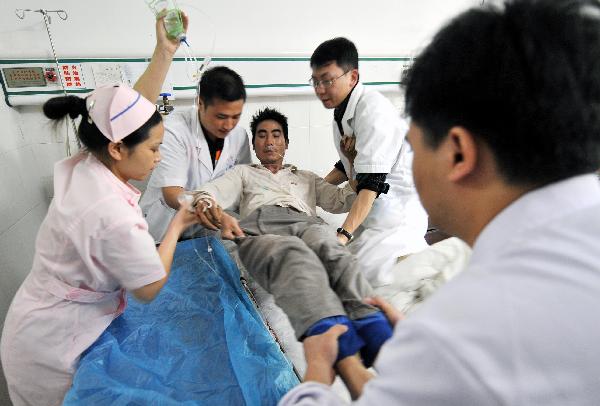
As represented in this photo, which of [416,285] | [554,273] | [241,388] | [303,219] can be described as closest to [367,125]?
[303,219]

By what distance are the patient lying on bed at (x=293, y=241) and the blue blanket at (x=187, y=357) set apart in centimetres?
16

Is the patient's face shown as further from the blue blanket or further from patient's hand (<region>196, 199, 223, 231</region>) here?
the blue blanket

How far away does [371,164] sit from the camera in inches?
71.0

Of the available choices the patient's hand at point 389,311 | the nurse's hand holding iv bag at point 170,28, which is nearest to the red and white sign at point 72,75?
the nurse's hand holding iv bag at point 170,28

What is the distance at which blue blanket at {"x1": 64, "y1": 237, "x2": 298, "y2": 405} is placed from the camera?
3.51 feet

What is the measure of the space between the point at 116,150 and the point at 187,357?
0.74m

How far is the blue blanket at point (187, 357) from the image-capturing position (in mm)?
1071

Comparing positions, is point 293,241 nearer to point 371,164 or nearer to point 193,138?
point 371,164

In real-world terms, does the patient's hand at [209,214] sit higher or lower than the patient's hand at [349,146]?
lower

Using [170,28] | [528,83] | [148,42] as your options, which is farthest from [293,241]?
[148,42]

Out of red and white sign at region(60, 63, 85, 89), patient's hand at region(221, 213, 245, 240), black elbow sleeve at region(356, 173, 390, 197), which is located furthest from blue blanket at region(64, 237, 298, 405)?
red and white sign at region(60, 63, 85, 89)

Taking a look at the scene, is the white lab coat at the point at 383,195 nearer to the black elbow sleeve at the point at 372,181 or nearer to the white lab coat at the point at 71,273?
the black elbow sleeve at the point at 372,181

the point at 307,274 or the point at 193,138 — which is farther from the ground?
the point at 193,138

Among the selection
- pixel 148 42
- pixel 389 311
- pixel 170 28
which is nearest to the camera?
pixel 389 311
